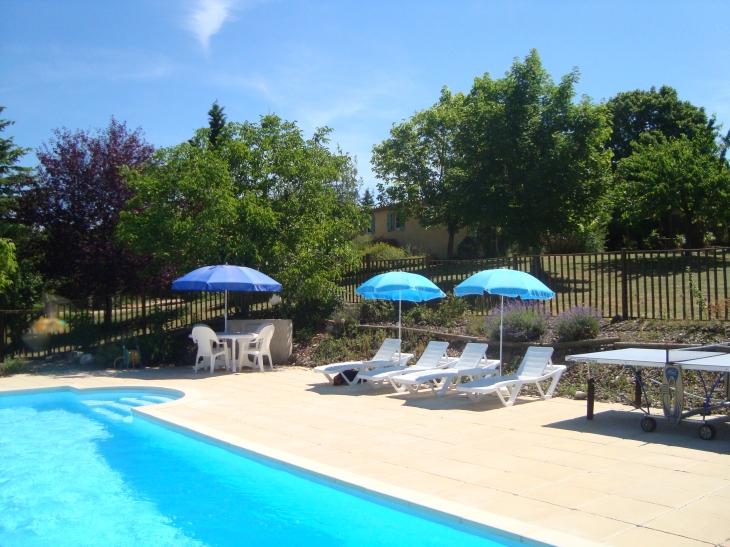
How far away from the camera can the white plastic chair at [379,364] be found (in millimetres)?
12516

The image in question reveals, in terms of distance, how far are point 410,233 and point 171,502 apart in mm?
31318

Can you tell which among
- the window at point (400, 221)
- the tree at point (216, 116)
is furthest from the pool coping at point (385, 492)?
the tree at point (216, 116)

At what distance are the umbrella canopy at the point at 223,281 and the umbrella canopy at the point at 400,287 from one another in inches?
115

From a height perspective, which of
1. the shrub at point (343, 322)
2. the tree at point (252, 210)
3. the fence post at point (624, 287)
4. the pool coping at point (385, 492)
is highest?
the tree at point (252, 210)

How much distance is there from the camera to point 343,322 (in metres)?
16.4

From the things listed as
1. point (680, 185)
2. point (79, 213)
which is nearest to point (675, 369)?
point (79, 213)

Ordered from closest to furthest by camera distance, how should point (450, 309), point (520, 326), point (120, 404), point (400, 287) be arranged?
point (120, 404)
point (400, 287)
point (520, 326)
point (450, 309)

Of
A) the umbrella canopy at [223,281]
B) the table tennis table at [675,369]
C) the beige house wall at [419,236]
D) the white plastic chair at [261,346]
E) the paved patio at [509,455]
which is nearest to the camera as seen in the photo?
the paved patio at [509,455]

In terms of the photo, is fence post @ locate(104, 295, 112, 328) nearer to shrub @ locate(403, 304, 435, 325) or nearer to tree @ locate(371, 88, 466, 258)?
shrub @ locate(403, 304, 435, 325)

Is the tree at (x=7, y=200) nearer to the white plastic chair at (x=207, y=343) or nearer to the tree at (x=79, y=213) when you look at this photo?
the tree at (x=79, y=213)

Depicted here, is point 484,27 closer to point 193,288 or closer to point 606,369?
point 606,369

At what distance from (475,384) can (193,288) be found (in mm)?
6935

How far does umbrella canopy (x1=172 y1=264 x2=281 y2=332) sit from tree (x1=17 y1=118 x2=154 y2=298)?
4640 millimetres

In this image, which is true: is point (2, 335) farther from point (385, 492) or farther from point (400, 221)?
point (400, 221)
